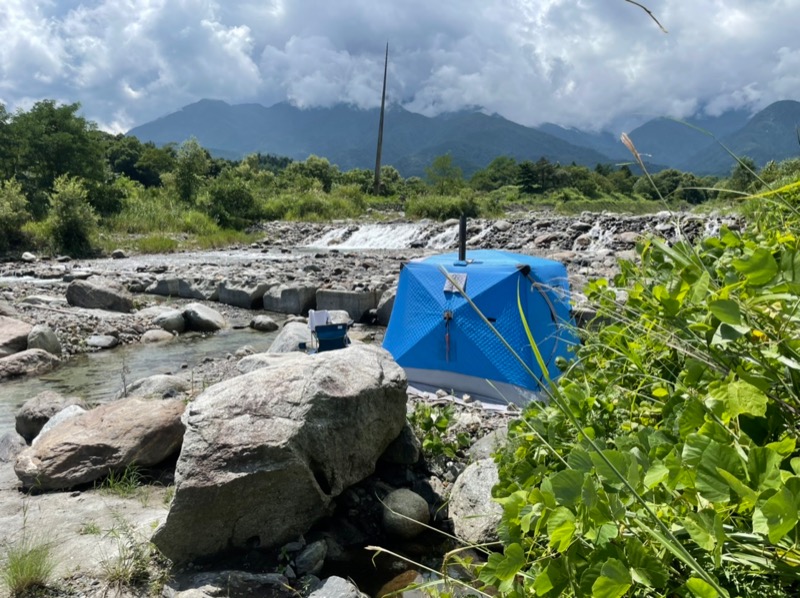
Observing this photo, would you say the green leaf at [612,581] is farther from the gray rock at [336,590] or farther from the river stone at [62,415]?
the river stone at [62,415]

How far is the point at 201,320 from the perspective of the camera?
1079cm

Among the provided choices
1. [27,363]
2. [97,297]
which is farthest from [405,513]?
[97,297]

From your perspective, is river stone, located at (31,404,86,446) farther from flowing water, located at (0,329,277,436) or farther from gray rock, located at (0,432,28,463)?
flowing water, located at (0,329,277,436)

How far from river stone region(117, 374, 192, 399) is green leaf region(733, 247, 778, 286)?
558 centimetres

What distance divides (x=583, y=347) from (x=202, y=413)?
8.23 ft

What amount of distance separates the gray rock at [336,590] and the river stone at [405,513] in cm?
77

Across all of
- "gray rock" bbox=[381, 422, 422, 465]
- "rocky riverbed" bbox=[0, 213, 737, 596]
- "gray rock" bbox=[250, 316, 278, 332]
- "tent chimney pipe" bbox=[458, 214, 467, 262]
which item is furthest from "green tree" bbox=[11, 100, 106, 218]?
"gray rock" bbox=[381, 422, 422, 465]

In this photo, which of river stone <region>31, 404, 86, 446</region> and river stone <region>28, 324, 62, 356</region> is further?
river stone <region>28, 324, 62, 356</region>

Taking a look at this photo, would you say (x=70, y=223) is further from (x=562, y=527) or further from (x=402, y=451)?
(x=562, y=527)

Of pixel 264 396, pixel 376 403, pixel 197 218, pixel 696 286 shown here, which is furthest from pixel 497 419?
pixel 197 218

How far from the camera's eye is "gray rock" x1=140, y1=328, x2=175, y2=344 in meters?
10.0

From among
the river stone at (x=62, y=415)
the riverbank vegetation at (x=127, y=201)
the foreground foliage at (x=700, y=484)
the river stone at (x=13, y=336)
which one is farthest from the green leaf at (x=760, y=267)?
the riverbank vegetation at (x=127, y=201)

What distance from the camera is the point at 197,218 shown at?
28.0m

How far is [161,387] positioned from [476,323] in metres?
3.26
